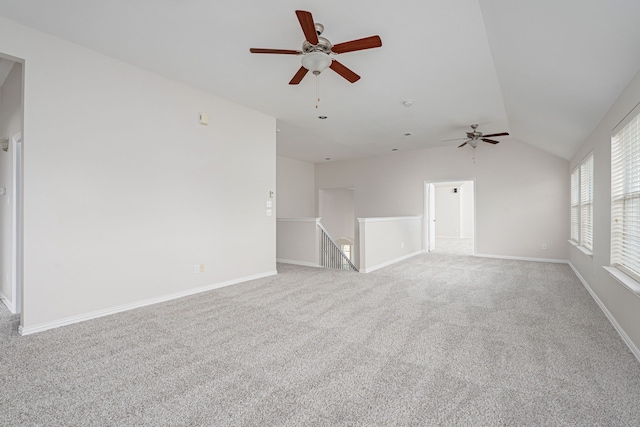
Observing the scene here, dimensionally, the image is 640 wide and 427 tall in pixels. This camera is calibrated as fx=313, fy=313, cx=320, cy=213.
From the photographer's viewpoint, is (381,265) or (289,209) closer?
(381,265)

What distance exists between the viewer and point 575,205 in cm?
569

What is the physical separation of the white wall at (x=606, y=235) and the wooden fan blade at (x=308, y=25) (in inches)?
96.0

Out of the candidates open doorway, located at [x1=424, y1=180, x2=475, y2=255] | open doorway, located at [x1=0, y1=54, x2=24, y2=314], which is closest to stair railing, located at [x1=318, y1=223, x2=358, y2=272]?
open doorway, located at [x1=0, y1=54, x2=24, y2=314]

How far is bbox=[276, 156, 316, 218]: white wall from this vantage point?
8.75 meters

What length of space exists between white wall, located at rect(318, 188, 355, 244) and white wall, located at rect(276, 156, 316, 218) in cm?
40

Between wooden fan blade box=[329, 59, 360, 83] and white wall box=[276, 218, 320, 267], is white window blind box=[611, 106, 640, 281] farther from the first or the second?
white wall box=[276, 218, 320, 267]

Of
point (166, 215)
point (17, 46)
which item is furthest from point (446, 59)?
point (17, 46)

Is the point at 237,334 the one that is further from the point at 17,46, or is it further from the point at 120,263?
the point at 17,46

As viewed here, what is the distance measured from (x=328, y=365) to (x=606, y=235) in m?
3.23

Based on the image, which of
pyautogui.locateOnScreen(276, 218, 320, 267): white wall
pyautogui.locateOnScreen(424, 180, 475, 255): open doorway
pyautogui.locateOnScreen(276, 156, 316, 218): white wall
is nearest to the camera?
pyautogui.locateOnScreen(276, 218, 320, 267): white wall

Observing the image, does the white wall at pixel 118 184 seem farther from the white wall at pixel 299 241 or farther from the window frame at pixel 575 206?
the window frame at pixel 575 206

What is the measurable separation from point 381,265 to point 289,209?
12.7ft

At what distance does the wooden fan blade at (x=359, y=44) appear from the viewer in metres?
2.37

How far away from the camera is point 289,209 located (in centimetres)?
901
